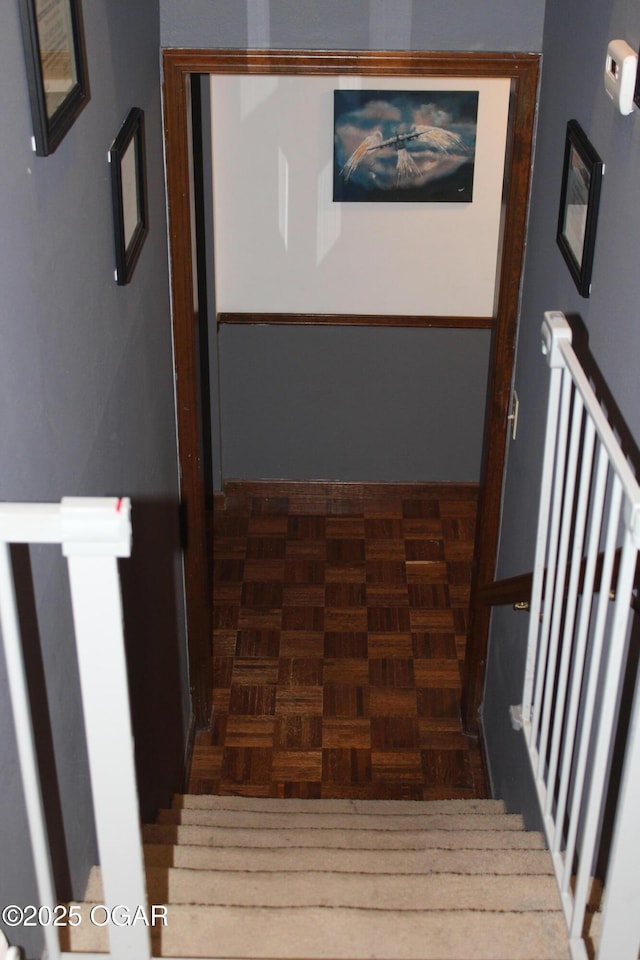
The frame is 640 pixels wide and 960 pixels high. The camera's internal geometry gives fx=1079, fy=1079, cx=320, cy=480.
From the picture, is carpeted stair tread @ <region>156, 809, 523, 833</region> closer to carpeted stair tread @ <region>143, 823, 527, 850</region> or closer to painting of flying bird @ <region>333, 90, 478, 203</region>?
carpeted stair tread @ <region>143, 823, 527, 850</region>

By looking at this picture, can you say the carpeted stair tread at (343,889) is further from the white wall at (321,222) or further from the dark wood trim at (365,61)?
the white wall at (321,222)

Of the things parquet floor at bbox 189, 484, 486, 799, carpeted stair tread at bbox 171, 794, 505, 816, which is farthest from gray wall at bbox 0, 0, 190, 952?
parquet floor at bbox 189, 484, 486, 799

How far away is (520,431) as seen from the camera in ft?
10.5

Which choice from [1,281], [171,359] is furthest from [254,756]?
[1,281]

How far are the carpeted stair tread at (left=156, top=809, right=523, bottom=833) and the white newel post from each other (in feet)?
4.28

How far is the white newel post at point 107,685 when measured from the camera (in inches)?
44.9

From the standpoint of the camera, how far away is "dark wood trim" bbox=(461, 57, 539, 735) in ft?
9.86

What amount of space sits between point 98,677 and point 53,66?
1.08 metres

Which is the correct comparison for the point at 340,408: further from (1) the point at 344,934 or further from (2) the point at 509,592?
(1) the point at 344,934

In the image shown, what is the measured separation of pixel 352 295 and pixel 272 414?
68cm

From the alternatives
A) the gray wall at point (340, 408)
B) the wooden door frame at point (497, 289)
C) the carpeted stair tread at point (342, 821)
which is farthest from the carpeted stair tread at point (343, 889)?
the gray wall at point (340, 408)

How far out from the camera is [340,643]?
14.1 feet
